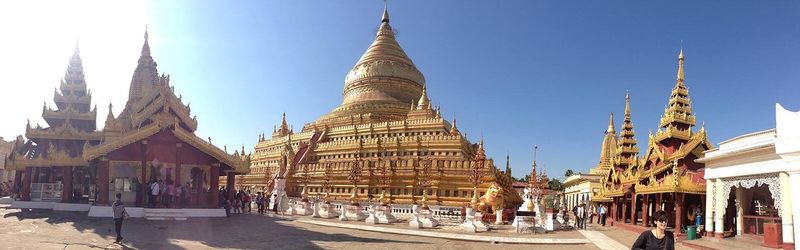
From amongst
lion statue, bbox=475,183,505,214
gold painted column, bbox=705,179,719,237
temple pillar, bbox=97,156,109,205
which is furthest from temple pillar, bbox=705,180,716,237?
temple pillar, bbox=97,156,109,205

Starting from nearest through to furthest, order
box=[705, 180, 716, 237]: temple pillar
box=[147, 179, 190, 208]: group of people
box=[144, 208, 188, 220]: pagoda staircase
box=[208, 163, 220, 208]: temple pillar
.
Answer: box=[705, 180, 716, 237]: temple pillar < box=[144, 208, 188, 220]: pagoda staircase < box=[147, 179, 190, 208]: group of people < box=[208, 163, 220, 208]: temple pillar

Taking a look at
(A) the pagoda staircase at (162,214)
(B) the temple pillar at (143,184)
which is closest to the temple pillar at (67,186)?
(B) the temple pillar at (143,184)

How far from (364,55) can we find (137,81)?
26.5m

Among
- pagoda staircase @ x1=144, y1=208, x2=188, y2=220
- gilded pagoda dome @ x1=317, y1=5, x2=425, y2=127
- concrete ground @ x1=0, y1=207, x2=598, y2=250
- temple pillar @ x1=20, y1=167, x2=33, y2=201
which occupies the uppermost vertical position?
gilded pagoda dome @ x1=317, y1=5, x2=425, y2=127

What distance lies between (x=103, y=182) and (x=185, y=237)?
9.07 meters

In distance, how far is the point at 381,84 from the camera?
180 ft

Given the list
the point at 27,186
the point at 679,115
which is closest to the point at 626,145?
the point at 679,115

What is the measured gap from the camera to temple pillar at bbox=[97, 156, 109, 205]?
22.4 m

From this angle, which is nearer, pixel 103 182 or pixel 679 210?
pixel 679 210

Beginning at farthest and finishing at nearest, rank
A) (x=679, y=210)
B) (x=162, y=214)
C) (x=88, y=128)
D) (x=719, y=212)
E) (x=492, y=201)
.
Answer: (x=88, y=128) → (x=492, y=201) → (x=162, y=214) → (x=679, y=210) → (x=719, y=212)

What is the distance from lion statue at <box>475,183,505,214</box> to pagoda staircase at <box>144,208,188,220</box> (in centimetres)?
1506

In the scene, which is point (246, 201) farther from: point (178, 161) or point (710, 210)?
point (710, 210)

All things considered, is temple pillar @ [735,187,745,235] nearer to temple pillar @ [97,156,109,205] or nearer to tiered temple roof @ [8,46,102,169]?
temple pillar @ [97,156,109,205]

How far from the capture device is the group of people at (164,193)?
22.9 meters
